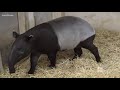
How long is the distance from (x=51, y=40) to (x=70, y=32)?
39 centimetres

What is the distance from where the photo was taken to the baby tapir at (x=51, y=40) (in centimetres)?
589

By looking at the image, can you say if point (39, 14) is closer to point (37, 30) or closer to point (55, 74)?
point (37, 30)

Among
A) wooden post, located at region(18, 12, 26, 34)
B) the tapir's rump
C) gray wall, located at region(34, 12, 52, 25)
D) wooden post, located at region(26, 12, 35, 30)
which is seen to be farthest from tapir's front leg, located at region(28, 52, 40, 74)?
gray wall, located at region(34, 12, 52, 25)

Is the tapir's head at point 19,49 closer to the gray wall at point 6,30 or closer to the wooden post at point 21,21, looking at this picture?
the gray wall at point 6,30

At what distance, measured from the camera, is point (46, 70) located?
→ 6.23 m

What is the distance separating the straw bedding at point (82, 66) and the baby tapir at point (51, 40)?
14 centimetres

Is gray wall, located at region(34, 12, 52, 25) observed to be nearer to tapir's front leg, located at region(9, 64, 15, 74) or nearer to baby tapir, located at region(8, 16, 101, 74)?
baby tapir, located at region(8, 16, 101, 74)

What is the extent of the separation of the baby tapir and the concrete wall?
1.43m

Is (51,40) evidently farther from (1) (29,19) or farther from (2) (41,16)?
(2) (41,16)

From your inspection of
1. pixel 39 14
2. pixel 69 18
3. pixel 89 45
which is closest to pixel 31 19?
pixel 39 14

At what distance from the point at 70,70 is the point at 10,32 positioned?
126cm

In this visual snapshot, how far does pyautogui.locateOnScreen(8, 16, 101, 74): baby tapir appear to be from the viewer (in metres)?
5.89

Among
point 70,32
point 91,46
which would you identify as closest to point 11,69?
point 70,32

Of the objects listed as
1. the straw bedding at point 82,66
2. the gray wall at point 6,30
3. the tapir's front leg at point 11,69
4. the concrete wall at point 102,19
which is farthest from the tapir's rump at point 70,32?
the concrete wall at point 102,19
